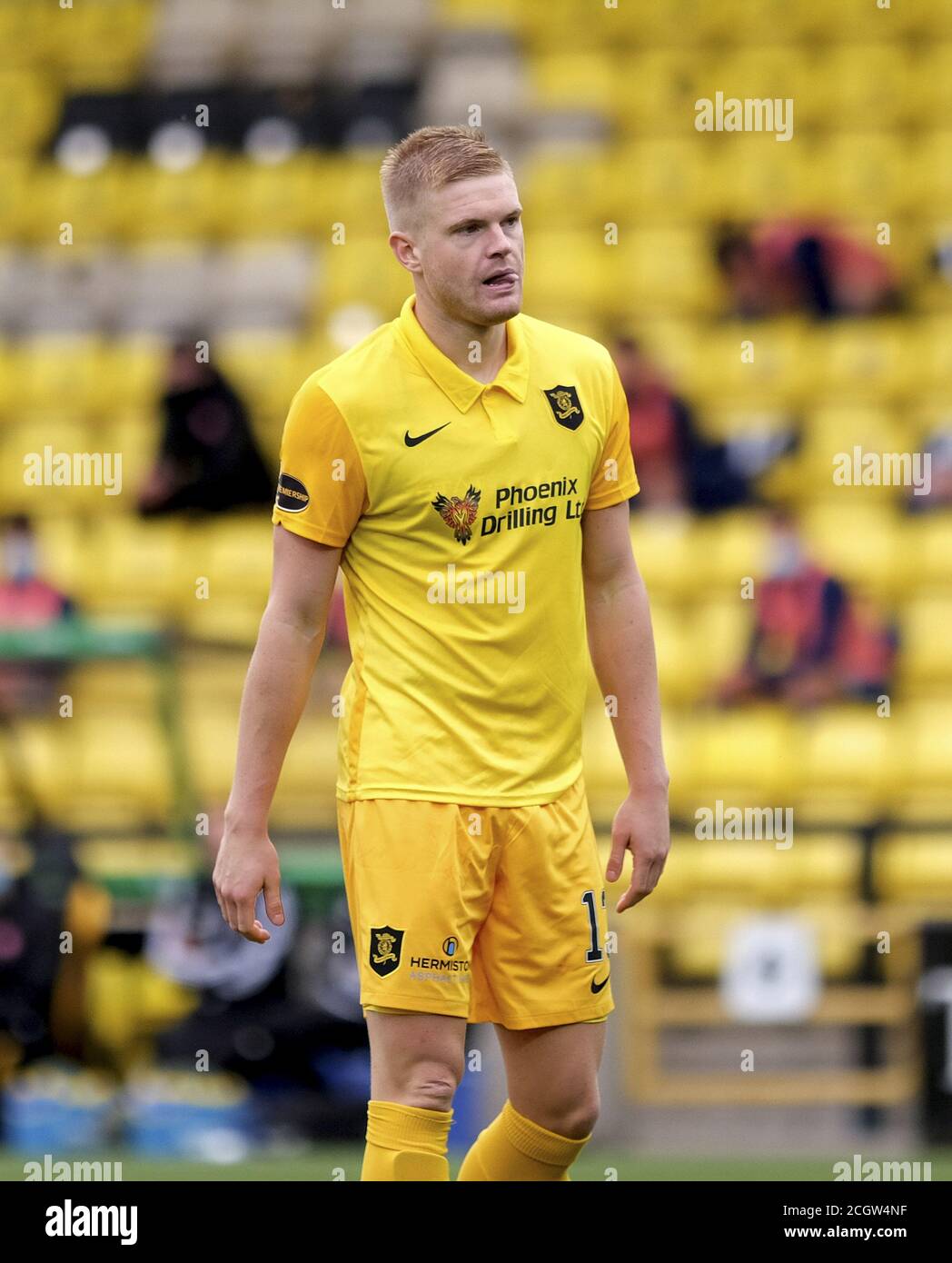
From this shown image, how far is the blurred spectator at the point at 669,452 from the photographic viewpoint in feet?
24.8

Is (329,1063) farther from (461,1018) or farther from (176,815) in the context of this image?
(461,1018)

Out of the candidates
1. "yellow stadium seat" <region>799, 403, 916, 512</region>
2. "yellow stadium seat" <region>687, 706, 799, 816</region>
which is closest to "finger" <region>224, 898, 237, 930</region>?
"yellow stadium seat" <region>687, 706, 799, 816</region>

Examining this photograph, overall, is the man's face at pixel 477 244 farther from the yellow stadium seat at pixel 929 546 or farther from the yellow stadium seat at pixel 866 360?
the yellow stadium seat at pixel 866 360

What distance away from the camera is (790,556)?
7242 millimetres

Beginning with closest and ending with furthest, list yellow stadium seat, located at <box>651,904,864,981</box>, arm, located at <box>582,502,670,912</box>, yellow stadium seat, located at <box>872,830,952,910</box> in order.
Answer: arm, located at <box>582,502,670,912</box> < yellow stadium seat, located at <box>651,904,864,981</box> < yellow stadium seat, located at <box>872,830,952,910</box>

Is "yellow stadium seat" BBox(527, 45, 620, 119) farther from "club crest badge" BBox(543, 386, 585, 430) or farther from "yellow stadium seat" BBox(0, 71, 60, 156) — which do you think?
"club crest badge" BBox(543, 386, 585, 430)

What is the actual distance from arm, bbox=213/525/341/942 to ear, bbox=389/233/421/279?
1.40 ft

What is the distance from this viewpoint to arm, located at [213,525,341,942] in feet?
9.80

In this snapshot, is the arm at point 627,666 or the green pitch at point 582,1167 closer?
the arm at point 627,666

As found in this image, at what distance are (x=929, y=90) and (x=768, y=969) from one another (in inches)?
163

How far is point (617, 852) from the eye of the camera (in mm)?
3131

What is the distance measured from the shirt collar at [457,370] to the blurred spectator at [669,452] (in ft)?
14.6

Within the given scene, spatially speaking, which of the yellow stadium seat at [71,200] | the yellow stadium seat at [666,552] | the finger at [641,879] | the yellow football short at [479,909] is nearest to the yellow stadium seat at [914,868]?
the yellow stadium seat at [666,552]

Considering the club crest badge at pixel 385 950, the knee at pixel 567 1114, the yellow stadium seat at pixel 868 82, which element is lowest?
the knee at pixel 567 1114
